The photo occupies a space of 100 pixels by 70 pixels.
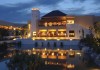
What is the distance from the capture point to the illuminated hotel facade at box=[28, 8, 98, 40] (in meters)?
64.8

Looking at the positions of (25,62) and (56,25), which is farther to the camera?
(56,25)

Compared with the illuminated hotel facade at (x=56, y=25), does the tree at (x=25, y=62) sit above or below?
below

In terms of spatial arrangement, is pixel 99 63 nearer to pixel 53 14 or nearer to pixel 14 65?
pixel 14 65

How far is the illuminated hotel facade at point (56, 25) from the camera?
2549 inches

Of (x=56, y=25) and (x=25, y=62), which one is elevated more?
(x=56, y=25)

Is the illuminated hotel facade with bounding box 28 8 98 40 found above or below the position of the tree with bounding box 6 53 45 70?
above

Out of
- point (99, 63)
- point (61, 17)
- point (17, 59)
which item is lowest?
point (99, 63)

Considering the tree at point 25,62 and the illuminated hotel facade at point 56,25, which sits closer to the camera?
the tree at point 25,62

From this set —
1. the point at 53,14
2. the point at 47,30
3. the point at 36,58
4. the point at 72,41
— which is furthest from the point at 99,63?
the point at 53,14

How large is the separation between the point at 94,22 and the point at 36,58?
58851 millimetres

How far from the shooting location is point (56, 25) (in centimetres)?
6831

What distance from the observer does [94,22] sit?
68.7 meters

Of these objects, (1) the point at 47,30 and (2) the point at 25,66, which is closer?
(2) the point at 25,66

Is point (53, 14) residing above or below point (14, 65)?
above
